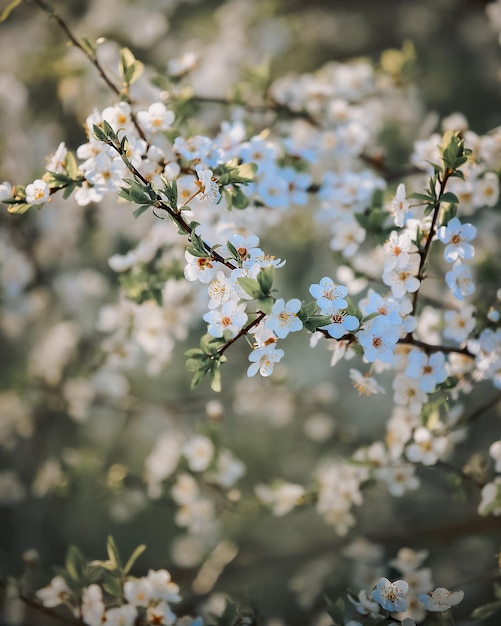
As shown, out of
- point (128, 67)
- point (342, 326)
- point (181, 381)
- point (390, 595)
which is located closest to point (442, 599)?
point (390, 595)

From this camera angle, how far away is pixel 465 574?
2.28 m

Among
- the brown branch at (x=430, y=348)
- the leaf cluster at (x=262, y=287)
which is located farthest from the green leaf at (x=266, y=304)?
the brown branch at (x=430, y=348)

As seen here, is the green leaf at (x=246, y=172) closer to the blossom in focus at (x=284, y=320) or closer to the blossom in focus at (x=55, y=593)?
the blossom in focus at (x=284, y=320)

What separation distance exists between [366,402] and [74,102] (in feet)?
6.31

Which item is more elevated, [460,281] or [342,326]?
[460,281]

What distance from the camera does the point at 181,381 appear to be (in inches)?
120

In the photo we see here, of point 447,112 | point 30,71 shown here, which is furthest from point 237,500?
point 447,112

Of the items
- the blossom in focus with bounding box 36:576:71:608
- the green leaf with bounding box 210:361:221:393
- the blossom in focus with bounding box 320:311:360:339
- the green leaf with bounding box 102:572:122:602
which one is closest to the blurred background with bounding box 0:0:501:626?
the blossom in focus with bounding box 36:576:71:608

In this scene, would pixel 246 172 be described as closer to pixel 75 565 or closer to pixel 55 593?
pixel 75 565

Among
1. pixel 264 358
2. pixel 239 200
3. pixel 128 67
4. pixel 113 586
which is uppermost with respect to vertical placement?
pixel 128 67

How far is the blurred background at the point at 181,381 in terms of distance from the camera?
2.25m

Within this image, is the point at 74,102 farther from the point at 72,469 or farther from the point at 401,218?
the point at 401,218

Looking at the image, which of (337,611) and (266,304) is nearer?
(266,304)

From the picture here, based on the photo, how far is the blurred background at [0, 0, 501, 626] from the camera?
88.6 inches
